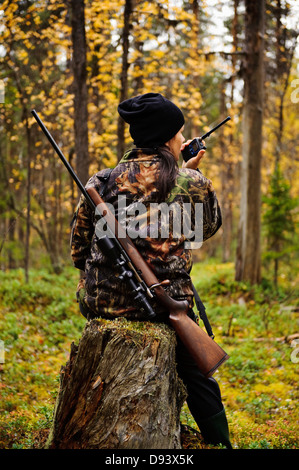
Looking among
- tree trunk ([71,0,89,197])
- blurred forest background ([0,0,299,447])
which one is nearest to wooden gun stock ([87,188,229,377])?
blurred forest background ([0,0,299,447])

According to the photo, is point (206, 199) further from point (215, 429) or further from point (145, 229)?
point (215, 429)

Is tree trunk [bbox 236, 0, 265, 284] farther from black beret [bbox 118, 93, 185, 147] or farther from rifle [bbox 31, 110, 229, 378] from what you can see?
rifle [bbox 31, 110, 229, 378]

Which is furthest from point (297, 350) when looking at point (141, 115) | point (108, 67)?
point (108, 67)

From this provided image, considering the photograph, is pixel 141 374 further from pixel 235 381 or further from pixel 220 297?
pixel 220 297

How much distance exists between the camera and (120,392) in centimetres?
272

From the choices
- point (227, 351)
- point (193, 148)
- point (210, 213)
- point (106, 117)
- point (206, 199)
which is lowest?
point (227, 351)

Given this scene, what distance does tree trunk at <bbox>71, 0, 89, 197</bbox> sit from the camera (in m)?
7.31

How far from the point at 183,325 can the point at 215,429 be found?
0.94 metres

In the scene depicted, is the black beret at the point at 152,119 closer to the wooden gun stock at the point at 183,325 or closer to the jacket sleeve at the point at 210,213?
the jacket sleeve at the point at 210,213

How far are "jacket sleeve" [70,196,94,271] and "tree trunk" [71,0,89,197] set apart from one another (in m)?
4.35

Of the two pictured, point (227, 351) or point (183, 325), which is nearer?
point (183, 325)

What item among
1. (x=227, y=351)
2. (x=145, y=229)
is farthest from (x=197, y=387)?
(x=227, y=351)

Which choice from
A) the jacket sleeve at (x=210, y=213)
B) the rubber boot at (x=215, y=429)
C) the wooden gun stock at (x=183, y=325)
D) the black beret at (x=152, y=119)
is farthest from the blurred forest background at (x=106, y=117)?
the black beret at (x=152, y=119)

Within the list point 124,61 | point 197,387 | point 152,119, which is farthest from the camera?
point 124,61
